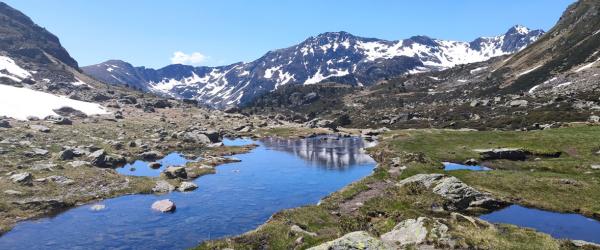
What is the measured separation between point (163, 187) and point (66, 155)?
76.0ft

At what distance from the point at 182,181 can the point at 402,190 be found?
31.2 metres

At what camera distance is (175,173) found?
210 ft

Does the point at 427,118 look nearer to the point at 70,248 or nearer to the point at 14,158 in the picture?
the point at 14,158

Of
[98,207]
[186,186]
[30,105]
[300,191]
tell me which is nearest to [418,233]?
[300,191]

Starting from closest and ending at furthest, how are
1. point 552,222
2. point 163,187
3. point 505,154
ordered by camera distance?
point 552,222, point 163,187, point 505,154

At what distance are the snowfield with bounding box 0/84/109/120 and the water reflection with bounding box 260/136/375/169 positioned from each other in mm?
65960

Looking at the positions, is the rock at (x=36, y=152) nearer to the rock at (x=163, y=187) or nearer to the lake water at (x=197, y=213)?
the rock at (x=163, y=187)

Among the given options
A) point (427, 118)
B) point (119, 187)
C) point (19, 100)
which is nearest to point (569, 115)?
point (427, 118)

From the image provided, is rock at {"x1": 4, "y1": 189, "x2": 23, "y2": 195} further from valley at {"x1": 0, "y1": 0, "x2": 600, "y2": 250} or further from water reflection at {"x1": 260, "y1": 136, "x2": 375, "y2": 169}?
water reflection at {"x1": 260, "y1": 136, "x2": 375, "y2": 169}

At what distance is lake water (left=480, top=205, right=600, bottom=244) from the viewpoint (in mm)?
35062

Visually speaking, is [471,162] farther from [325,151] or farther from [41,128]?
[41,128]

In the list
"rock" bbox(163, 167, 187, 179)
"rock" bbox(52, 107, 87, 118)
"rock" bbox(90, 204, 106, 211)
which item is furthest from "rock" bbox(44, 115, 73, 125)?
"rock" bbox(90, 204, 106, 211)

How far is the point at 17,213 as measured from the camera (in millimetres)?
42344

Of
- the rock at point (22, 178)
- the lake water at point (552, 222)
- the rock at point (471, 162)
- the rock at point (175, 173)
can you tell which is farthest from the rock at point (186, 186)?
the rock at point (471, 162)
